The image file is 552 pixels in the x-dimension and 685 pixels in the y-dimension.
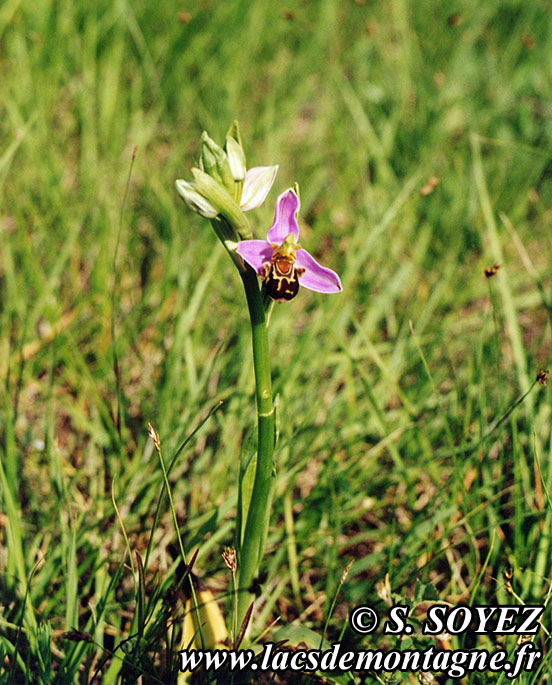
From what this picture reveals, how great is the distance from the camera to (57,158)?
2209 millimetres

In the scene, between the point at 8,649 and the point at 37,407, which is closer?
the point at 8,649

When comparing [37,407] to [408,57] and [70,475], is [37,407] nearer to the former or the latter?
[70,475]

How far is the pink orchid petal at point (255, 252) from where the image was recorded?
3.04 feet

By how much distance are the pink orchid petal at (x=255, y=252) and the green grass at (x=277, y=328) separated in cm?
34

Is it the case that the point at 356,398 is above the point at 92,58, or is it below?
below

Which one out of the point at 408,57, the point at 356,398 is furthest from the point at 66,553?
the point at 408,57

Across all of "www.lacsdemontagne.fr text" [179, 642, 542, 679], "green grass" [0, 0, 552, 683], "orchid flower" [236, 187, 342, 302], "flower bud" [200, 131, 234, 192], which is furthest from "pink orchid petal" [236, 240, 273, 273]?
"www.lacsdemontagne.fr text" [179, 642, 542, 679]

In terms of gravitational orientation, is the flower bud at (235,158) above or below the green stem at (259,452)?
above

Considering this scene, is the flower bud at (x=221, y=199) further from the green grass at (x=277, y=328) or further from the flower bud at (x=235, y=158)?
the green grass at (x=277, y=328)

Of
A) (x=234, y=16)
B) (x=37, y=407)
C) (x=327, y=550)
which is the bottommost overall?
(x=327, y=550)

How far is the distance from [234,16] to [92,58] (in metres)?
0.67

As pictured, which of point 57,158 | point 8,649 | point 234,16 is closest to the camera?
point 8,649

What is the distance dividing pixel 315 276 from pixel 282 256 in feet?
0.27

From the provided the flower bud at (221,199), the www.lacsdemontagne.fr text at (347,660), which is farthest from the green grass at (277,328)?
the flower bud at (221,199)
